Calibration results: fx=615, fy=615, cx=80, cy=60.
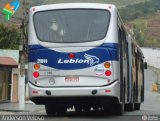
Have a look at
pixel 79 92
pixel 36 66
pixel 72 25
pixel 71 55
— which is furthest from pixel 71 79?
pixel 72 25

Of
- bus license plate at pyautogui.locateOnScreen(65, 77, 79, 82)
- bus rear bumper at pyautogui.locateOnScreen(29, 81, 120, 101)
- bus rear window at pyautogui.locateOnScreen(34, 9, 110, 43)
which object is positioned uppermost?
bus rear window at pyautogui.locateOnScreen(34, 9, 110, 43)

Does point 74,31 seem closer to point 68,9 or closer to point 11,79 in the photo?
point 68,9

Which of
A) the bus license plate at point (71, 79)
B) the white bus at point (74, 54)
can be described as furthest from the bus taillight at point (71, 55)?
the bus license plate at point (71, 79)

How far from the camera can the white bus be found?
18.4 metres

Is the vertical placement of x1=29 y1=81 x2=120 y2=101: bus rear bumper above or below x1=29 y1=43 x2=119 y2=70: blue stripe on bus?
below

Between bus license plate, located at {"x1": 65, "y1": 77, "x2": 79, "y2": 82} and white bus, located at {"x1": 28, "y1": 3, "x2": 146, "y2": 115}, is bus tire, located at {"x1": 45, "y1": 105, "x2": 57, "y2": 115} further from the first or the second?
bus license plate, located at {"x1": 65, "y1": 77, "x2": 79, "y2": 82}

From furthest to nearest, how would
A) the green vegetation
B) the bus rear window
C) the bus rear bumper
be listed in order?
the green vegetation < the bus rear window < the bus rear bumper

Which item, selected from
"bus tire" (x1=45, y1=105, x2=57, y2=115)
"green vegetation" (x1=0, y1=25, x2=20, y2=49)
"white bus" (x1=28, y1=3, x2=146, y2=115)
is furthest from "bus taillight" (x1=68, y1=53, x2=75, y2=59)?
"green vegetation" (x1=0, y1=25, x2=20, y2=49)

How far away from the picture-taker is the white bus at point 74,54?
60.3 feet

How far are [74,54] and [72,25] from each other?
0.94m

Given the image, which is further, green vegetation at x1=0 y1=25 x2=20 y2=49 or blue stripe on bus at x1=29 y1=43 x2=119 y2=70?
green vegetation at x1=0 y1=25 x2=20 y2=49

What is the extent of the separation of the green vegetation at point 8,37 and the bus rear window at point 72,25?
40.1 m

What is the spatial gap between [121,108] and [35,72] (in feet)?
11.9

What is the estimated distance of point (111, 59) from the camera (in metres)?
18.5
